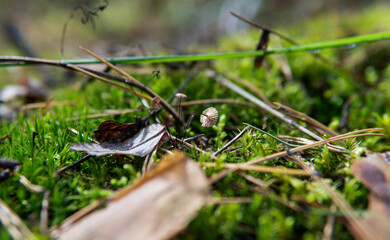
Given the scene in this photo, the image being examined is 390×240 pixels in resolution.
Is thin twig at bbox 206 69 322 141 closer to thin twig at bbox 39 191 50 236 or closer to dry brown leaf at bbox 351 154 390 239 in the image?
dry brown leaf at bbox 351 154 390 239

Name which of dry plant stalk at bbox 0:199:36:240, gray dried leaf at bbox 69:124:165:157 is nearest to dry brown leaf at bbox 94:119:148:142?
gray dried leaf at bbox 69:124:165:157

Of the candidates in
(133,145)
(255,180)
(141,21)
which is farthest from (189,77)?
(141,21)

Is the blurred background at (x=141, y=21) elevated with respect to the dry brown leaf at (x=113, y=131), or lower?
elevated

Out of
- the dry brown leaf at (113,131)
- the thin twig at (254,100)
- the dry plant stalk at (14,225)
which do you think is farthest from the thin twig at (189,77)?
the dry plant stalk at (14,225)

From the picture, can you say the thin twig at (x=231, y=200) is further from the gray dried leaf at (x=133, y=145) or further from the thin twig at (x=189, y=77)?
the thin twig at (x=189, y=77)

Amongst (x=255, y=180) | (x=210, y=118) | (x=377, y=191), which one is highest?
(x=210, y=118)

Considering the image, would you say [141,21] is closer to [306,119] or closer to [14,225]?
[306,119]
